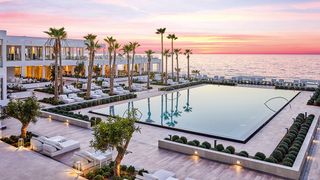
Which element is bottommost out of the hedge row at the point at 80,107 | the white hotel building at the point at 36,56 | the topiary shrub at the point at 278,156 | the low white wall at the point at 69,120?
the topiary shrub at the point at 278,156

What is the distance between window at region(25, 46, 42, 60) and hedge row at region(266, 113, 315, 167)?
1303 inches

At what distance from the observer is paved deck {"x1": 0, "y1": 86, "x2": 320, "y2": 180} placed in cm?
1118

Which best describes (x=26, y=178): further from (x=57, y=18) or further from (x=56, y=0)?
(x=57, y=18)

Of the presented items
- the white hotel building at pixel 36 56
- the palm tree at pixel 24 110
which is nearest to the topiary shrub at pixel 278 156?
the palm tree at pixel 24 110

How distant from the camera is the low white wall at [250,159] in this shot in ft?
35.7

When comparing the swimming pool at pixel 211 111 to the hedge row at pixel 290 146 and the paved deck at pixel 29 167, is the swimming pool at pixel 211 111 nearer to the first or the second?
the hedge row at pixel 290 146

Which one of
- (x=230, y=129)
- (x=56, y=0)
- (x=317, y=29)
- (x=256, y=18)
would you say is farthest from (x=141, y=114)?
(x=317, y=29)

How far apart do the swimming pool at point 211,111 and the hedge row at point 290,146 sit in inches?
83.9

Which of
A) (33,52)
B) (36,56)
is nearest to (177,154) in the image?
(36,56)

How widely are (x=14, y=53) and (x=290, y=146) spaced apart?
34.3 meters

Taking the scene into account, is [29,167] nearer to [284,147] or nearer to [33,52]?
[284,147]

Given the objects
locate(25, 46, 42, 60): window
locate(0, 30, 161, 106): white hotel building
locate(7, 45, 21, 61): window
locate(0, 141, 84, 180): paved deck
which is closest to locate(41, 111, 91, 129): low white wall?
locate(0, 141, 84, 180): paved deck

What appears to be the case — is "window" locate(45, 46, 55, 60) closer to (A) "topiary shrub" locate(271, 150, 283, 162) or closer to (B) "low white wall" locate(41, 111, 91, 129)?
(B) "low white wall" locate(41, 111, 91, 129)

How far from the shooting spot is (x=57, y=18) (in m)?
36.4
